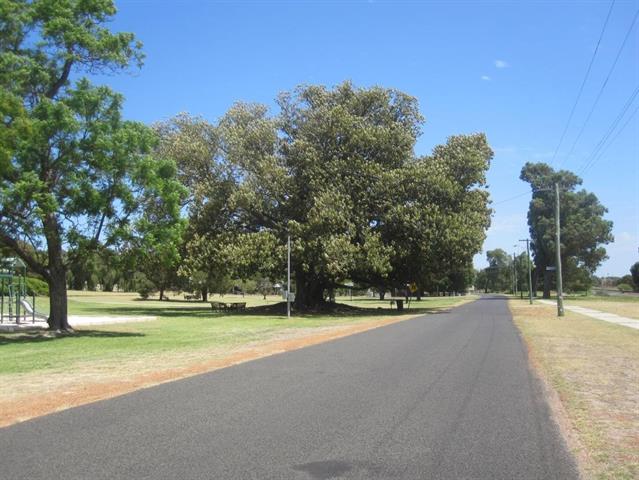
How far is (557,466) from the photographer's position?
20.3ft

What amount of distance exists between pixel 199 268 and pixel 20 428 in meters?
34.8

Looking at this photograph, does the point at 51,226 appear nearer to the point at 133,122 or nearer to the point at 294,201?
the point at 133,122

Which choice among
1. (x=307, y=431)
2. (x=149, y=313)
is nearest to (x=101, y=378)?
(x=307, y=431)

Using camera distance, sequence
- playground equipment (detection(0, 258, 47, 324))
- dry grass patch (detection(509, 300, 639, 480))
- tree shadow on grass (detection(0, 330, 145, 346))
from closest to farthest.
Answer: dry grass patch (detection(509, 300, 639, 480))
tree shadow on grass (detection(0, 330, 145, 346))
playground equipment (detection(0, 258, 47, 324))

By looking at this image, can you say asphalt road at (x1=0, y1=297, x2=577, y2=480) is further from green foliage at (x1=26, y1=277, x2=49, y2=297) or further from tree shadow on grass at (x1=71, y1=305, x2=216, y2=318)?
green foliage at (x1=26, y1=277, x2=49, y2=297)

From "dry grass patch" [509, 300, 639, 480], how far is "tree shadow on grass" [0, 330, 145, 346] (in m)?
15.1

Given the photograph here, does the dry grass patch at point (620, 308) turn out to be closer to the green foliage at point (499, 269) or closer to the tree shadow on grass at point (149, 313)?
the tree shadow on grass at point (149, 313)

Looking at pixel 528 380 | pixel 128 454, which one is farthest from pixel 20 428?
pixel 528 380

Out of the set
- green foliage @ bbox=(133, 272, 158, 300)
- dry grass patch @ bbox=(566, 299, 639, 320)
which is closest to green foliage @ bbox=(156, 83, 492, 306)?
dry grass patch @ bbox=(566, 299, 639, 320)

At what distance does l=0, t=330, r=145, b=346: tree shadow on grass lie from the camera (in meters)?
21.6

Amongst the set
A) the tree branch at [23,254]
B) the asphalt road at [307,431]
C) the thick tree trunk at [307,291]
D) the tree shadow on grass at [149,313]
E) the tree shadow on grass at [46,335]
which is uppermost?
the tree branch at [23,254]

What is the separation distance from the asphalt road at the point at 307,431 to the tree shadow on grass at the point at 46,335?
1209cm

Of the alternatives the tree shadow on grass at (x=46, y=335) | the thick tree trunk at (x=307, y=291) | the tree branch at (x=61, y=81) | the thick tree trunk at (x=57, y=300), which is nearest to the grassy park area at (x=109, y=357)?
the tree shadow on grass at (x=46, y=335)

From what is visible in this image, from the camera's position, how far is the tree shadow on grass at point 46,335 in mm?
21562
